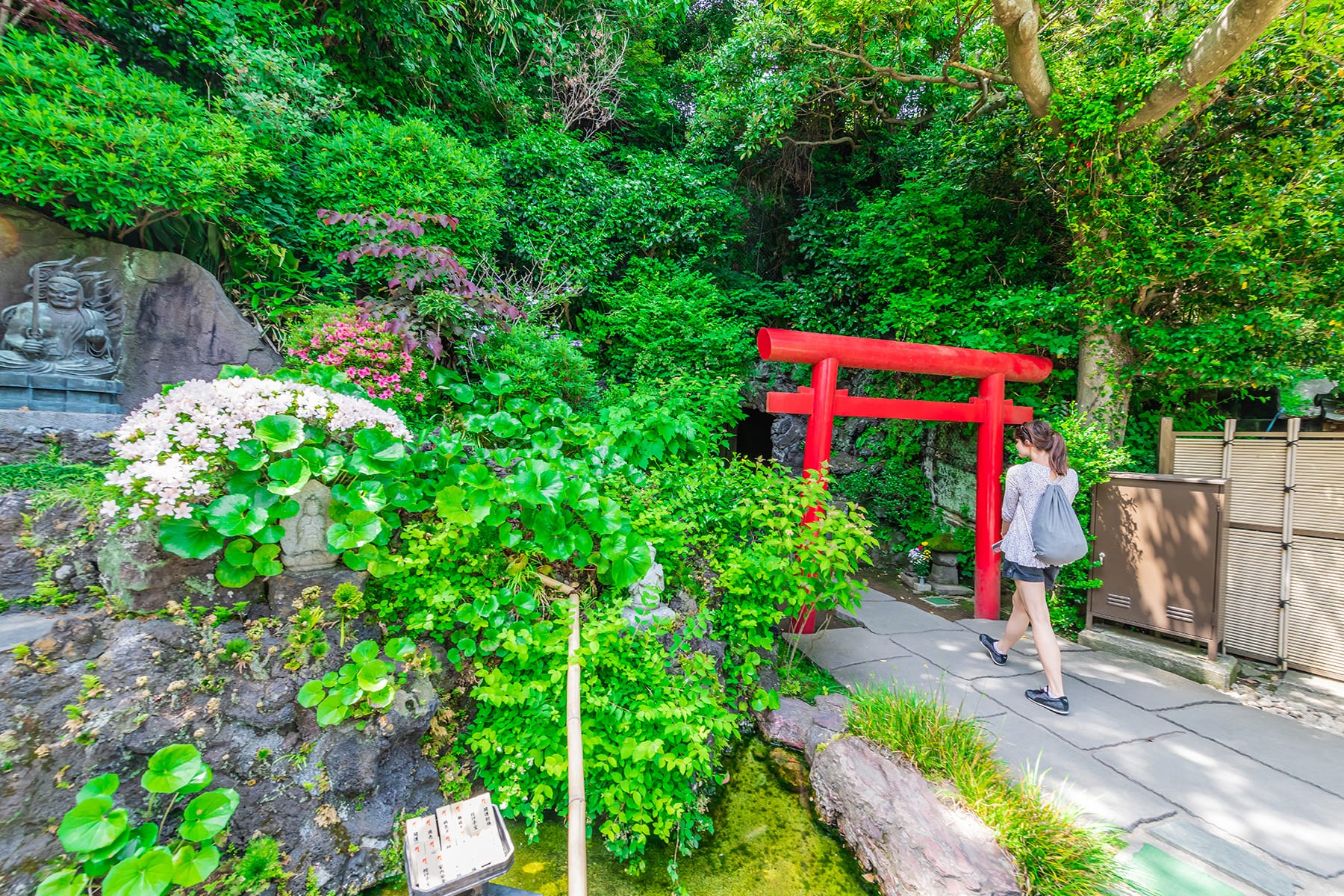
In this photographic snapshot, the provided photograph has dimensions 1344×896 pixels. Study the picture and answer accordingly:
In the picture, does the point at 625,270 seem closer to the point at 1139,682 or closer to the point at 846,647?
the point at 846,647

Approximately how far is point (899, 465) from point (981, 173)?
12.3ft

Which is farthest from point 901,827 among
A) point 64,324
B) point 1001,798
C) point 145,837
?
point 64,324

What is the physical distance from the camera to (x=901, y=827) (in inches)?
76.5

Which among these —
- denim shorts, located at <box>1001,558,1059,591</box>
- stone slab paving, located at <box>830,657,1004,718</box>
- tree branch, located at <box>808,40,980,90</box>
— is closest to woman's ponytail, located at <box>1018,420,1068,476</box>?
denim shorts, located at <box>1001,558,1059,591</box>

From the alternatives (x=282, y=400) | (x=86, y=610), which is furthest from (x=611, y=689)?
(x=86, y=610)

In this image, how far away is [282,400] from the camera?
1962mm

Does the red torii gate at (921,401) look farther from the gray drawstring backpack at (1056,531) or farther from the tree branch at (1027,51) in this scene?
the tree branch at (1027,51)

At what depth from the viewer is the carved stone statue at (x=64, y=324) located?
10.1 feet

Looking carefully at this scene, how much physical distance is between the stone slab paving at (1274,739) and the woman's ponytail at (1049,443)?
5.17 ft

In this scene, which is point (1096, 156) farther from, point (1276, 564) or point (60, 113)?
point (60, 113)

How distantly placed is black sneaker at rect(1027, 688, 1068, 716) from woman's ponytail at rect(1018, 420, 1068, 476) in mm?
1358

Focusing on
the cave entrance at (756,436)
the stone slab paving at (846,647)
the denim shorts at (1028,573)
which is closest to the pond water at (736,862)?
the stone slab paving at (846,647)

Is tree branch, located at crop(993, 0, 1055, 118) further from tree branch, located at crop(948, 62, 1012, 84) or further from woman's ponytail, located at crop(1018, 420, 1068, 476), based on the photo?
woman's ponytail, located at crop(1018, 420, 1068, 476)

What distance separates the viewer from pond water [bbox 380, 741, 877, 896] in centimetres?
198
